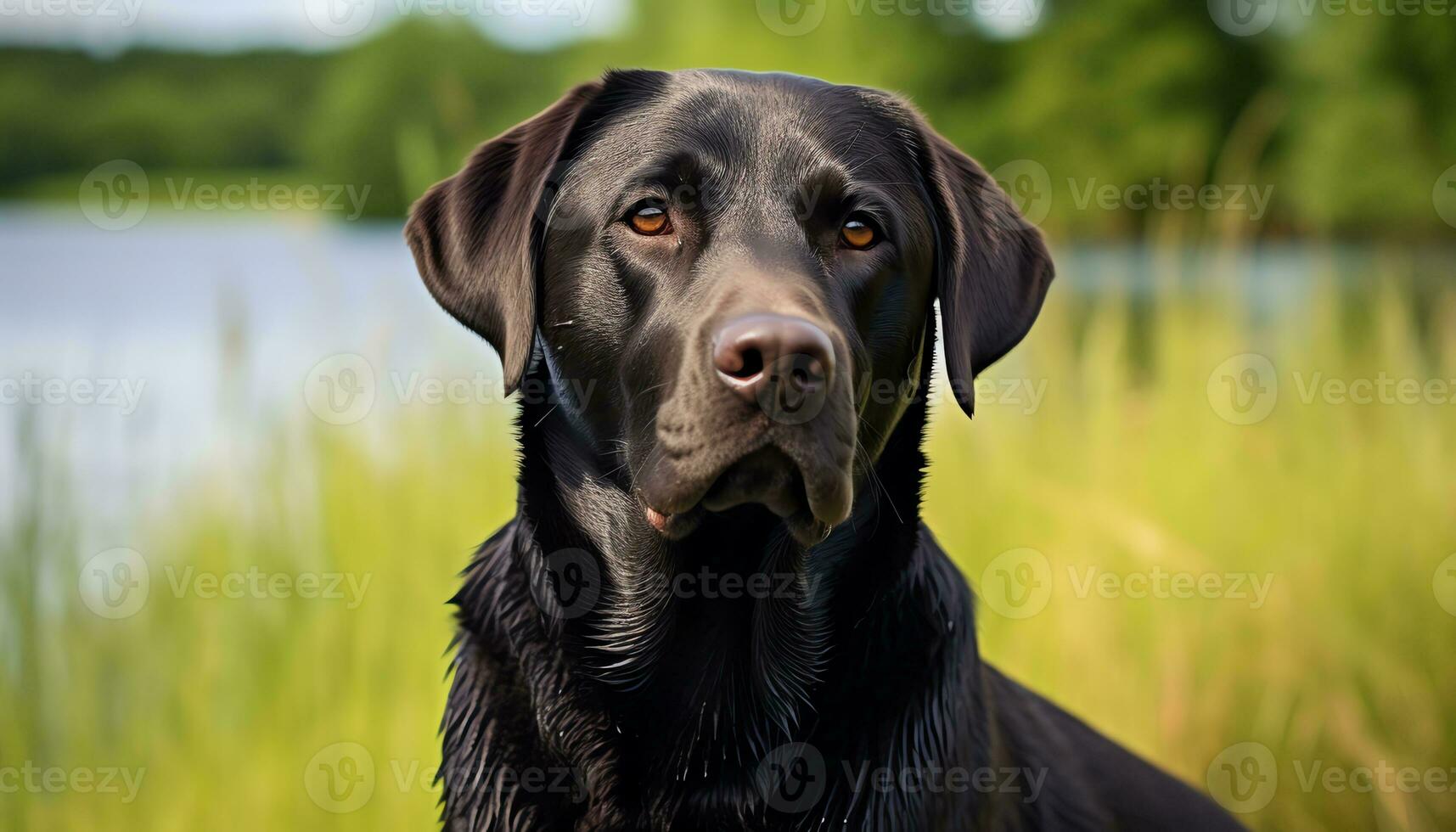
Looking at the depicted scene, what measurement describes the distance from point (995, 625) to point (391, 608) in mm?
2311

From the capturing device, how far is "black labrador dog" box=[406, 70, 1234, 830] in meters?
2.13

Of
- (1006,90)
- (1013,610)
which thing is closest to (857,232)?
(1013,610)

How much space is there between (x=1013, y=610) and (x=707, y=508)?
265cm

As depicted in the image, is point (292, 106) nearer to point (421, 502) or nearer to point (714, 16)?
point (714, 16)

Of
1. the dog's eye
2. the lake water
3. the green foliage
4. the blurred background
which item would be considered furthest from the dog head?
the green foliage

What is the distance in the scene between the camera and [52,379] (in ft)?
12.4

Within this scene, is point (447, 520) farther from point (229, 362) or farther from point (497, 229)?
point (497, 229)

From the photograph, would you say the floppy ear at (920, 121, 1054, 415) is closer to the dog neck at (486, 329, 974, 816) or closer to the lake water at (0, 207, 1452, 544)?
the dog neck at (486, 329, 974, 816)

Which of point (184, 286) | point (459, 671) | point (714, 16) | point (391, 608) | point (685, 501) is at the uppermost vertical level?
point (714, 16)

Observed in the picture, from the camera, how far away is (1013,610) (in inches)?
172

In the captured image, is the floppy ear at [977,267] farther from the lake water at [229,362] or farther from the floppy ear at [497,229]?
the lake water at [229,362]

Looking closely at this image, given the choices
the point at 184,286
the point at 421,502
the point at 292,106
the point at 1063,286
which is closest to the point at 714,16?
the point at 292,106

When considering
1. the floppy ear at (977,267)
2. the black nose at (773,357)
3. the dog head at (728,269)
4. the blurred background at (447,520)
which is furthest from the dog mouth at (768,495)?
the blurred background at (447,520)

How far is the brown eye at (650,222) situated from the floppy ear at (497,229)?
0.22 m
